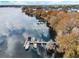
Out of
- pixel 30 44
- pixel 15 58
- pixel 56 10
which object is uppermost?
pixel 56 10

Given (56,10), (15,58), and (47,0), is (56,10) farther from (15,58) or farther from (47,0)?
(15,58)

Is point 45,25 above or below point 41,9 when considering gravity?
below

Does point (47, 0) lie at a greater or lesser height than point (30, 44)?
greater

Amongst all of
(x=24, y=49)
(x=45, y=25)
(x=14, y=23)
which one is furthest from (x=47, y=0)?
(x=24, y=49)

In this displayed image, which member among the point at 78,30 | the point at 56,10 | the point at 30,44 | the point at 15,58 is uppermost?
the point at 56,10

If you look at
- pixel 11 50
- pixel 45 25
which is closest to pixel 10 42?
pixel 11 50

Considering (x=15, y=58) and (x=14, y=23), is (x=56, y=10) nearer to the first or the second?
(x=14, y=23)
